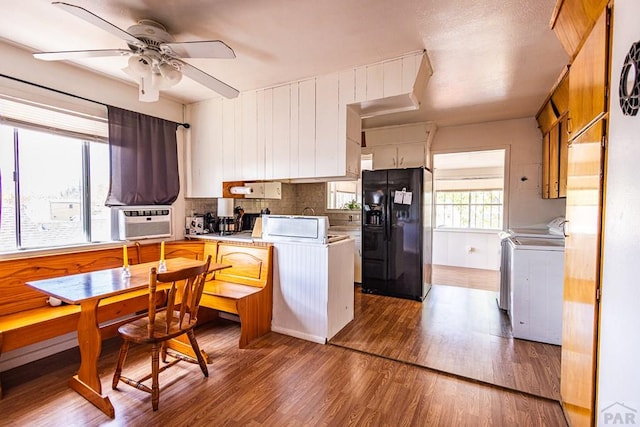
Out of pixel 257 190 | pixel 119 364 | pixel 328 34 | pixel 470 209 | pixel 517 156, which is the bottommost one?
pixel 119 364

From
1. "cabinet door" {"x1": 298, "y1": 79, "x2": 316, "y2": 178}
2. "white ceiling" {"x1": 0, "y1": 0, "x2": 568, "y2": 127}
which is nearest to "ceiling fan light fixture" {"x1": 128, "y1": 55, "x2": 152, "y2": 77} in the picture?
"white ceiling" {"x1": 0, "y1": 0, "x2": 568, "y2": 127}

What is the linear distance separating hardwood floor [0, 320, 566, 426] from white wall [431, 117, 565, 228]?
290 cm

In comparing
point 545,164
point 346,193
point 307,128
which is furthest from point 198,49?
point 545,164

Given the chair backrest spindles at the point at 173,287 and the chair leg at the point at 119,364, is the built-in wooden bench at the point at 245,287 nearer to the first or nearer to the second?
the chair backrest spindles at the point at 173,287

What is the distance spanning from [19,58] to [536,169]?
5.64 m

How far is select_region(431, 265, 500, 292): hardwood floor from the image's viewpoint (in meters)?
4.81

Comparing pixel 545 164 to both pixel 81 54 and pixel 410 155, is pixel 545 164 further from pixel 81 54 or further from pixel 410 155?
pixel 81 54

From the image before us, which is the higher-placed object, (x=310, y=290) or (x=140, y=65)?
(x=140, y=65)

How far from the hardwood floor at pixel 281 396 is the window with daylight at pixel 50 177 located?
1.09m

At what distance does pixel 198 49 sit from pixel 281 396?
7.40 ft

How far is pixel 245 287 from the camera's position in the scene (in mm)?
2980

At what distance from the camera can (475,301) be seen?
3984 millimetres

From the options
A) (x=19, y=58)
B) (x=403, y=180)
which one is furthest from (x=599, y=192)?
(x=19, y=58)

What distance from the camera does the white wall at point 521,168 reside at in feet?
13.5
